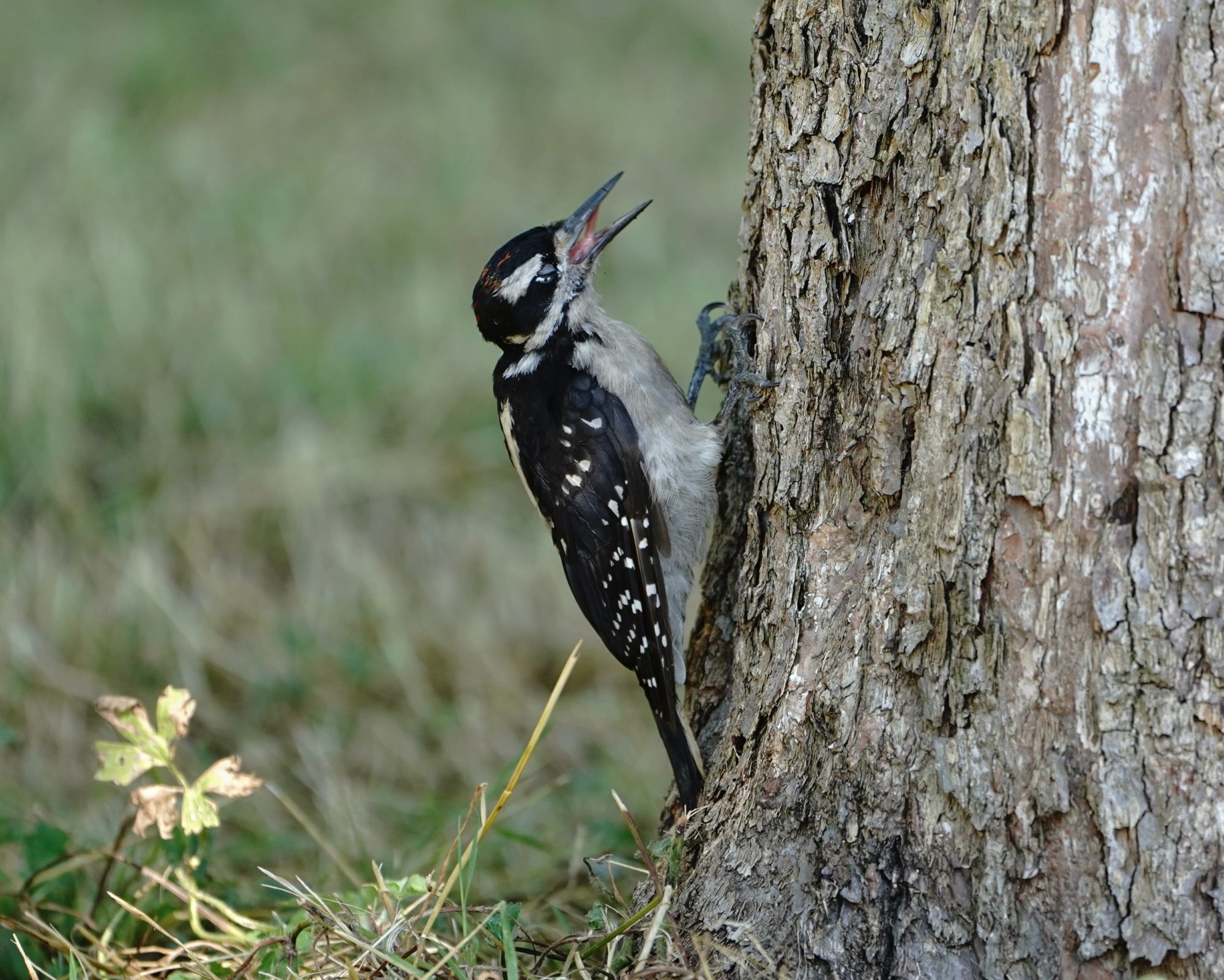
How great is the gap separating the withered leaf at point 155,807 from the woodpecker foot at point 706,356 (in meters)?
1.60

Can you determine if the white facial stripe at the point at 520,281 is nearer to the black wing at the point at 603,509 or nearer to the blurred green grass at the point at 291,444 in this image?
the black wing at the point at 603,509

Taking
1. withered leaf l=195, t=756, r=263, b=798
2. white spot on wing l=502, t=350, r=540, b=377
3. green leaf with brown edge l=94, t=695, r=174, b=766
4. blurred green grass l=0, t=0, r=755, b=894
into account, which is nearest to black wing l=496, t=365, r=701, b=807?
white spot on wing l=502, t=350, r=540, b=377

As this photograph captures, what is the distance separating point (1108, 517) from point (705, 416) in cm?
331

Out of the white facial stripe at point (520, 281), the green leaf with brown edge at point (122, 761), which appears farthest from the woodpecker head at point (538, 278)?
the green leaf with brown edge at point (122, 761)

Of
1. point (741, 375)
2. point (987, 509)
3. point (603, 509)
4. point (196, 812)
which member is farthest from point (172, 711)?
point (987, 509)

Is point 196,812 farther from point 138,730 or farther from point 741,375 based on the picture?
point 741,375

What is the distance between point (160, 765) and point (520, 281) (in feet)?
4.82

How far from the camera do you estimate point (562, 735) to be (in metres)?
3.85

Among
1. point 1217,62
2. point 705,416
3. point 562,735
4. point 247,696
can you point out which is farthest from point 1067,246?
point 705,416

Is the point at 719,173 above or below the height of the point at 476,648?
above

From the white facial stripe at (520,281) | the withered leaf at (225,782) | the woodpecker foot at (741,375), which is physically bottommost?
the withered leaf at (225,782)

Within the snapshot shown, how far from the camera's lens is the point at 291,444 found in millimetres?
4477

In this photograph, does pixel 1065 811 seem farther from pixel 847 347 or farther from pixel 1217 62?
pixel 1217 62

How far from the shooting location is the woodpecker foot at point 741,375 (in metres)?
2.30
